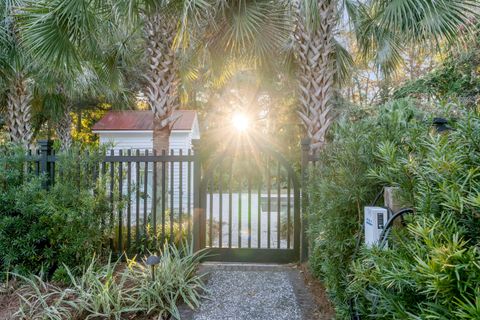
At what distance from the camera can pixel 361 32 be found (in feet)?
19.9

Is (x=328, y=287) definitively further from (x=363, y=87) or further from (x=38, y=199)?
(x=363, y=87)

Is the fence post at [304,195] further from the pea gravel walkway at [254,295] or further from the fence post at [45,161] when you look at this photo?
the fence post at [45,161]

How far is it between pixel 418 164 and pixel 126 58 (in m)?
7.67

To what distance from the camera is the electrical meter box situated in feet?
7.00

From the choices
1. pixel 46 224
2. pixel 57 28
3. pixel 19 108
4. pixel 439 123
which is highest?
pixel 57 28

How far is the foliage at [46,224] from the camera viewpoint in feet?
12.9

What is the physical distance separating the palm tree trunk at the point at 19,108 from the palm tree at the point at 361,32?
24.6ft

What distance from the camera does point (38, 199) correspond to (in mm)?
4012

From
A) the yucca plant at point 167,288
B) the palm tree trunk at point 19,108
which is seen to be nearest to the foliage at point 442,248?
the yucca plant at point 167,288

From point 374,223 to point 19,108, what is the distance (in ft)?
31.7

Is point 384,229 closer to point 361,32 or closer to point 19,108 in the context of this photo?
point 361,32

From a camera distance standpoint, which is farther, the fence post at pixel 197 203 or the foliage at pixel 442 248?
the fence post at pixel 197 203

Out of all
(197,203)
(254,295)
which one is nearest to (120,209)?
(197,203)

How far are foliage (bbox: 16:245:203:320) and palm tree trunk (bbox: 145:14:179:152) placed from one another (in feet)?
10.0
